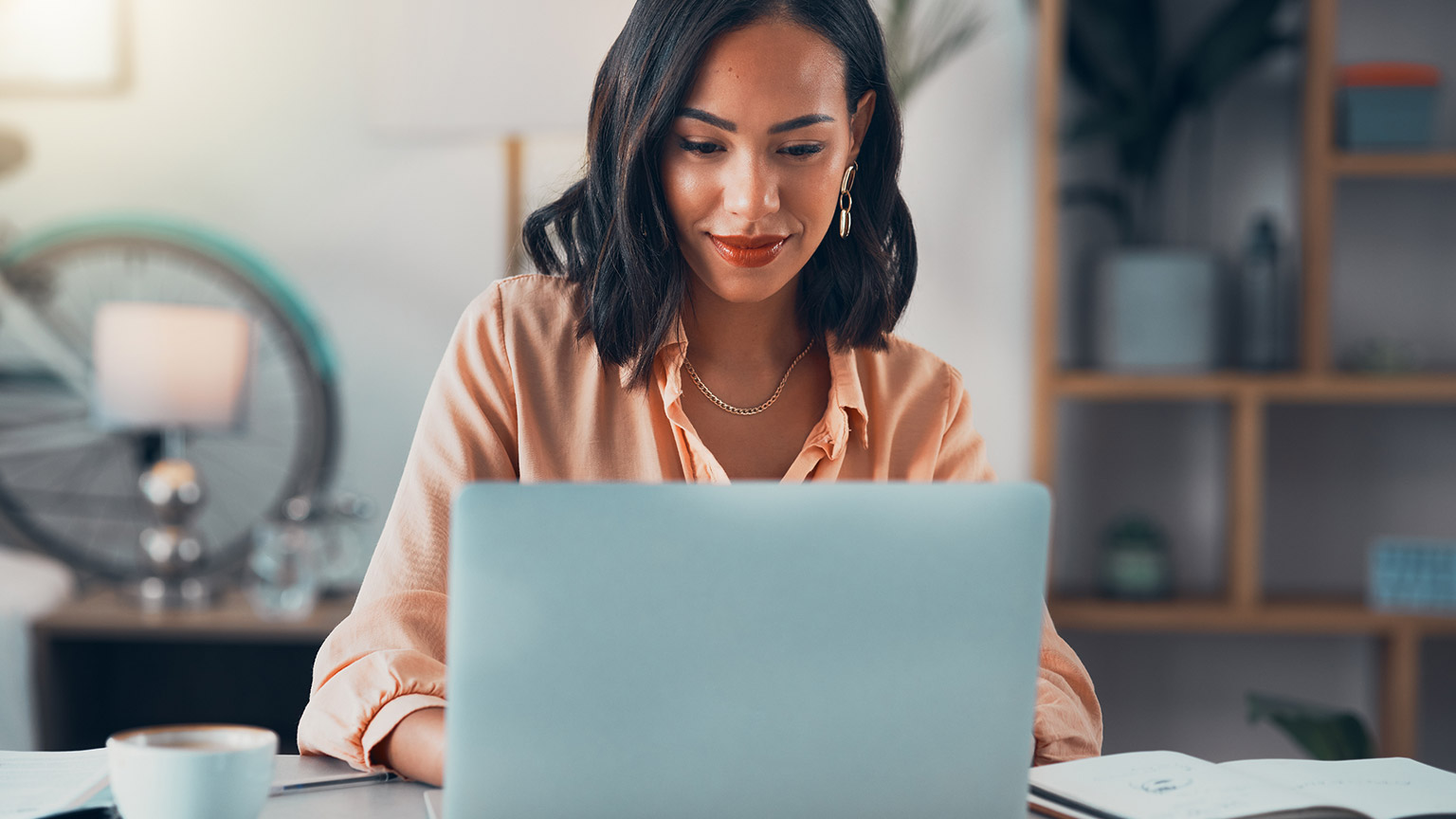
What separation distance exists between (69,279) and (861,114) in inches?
79.1

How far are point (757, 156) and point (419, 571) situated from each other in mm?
456

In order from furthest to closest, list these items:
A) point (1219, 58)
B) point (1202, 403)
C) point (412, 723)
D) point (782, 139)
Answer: point (1202, 403) → point (1219, 58) → point (782, 139) → point (412, 723)

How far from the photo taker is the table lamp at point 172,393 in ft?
7.25

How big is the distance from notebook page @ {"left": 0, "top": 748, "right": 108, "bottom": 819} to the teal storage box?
7.20 feet

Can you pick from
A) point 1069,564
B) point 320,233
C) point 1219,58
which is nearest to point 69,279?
point 320,233

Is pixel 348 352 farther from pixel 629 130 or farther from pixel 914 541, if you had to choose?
pixel 914 541

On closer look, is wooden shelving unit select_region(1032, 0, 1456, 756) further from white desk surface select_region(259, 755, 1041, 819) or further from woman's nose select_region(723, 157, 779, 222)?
white desk surface select_region(259, 755, 1041, 819)

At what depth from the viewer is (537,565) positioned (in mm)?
559

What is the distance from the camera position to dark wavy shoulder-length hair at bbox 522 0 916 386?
109 cm

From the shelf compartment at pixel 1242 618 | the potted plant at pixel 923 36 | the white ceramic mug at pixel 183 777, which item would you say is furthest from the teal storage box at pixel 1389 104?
the white ceramic mug at pixel 183 777

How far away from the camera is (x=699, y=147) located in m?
1.11

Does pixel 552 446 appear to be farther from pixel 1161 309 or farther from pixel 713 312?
pixel 1161 309

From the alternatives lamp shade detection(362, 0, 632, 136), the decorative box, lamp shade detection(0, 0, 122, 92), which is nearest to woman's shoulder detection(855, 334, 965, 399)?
lamp shade detection(362, 0, 632, 136)

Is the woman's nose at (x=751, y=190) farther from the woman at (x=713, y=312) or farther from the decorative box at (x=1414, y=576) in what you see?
the decorative box at (x=1414, y=576)
